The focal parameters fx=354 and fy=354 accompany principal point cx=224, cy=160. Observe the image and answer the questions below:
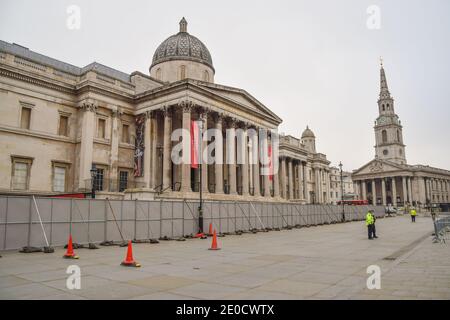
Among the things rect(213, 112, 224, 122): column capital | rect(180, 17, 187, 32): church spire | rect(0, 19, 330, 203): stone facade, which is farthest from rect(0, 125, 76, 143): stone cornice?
rect(180, 17, 187, 32): church spire

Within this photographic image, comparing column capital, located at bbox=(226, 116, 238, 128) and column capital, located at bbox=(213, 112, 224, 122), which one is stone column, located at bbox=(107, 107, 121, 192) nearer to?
column capital, located at bbox=(213, 112, 224, 122)

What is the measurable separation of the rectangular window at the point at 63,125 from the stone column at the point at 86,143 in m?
1.79

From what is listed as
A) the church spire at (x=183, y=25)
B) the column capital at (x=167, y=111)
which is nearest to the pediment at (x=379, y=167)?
the church spire at (x=183, y=25)

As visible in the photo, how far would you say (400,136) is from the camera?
417 feet

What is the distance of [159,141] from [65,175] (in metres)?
9.91

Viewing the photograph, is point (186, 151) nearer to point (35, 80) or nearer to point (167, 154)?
point (167, 154)

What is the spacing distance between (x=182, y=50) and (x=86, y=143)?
1864 centimetres

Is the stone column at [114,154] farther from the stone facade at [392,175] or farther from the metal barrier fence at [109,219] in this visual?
the stone facade at [392,175]

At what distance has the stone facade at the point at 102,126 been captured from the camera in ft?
96.4

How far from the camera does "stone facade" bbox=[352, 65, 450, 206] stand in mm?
116000

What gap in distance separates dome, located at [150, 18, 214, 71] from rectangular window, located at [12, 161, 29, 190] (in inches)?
843

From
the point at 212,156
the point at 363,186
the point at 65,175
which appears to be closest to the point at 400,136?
the point at 363,186

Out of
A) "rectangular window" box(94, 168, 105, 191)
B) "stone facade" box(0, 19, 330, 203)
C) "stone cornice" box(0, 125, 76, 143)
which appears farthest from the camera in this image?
"rectangular window" box(94, 168, 105, 191)
